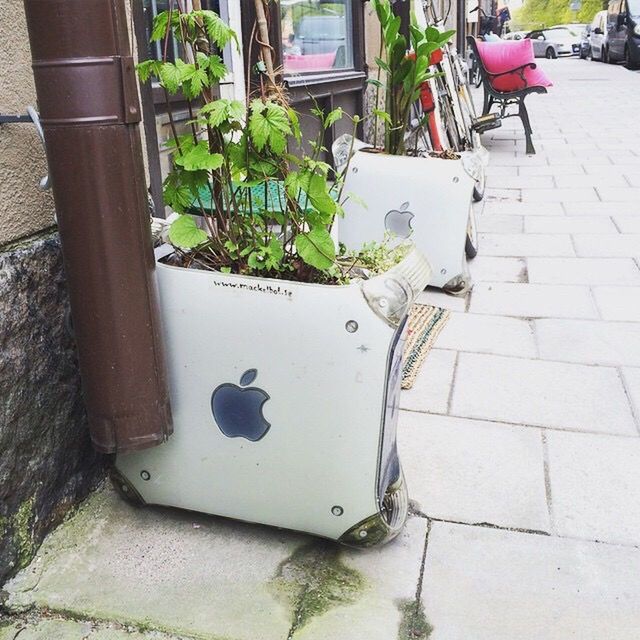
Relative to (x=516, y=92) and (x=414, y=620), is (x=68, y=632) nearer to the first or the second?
(x=414, y=620)

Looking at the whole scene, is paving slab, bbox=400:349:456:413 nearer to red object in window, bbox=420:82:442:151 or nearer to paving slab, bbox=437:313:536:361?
paving slab, bbox=437:313:536:361

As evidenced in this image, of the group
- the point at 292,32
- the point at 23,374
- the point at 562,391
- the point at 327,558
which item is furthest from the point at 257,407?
the point at 292,32

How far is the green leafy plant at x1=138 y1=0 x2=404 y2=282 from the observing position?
181 centimetres

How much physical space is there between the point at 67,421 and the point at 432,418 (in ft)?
4.38

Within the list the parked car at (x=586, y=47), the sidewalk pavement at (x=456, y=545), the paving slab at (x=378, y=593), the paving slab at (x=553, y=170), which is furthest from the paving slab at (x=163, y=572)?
the parked car at (x=586, y=47)

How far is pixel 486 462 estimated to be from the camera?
256 cm

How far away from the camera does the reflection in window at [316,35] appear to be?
5652mm

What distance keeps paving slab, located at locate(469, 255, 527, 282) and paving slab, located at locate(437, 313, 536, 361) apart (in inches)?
24.1

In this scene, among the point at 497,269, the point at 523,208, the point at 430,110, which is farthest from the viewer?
the point at 523,208

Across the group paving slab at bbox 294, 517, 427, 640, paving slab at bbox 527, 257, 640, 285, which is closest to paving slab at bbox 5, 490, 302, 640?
paving slab at bbox 294, 517, 427, 640

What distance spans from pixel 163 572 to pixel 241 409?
490 mm

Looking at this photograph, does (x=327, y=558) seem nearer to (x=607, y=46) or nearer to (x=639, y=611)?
(x=639, y=611)

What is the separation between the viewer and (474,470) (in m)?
2.51

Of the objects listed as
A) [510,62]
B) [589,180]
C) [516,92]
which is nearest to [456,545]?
[589,180]
